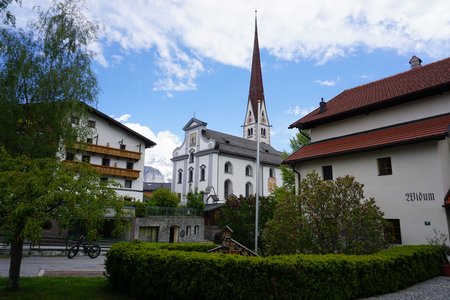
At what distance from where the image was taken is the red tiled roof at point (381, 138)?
48.5 feet

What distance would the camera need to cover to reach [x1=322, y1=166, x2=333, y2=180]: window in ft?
62.7

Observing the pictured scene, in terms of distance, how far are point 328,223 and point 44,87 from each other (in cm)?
1401

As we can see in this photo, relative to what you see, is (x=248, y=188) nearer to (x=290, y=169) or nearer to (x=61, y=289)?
(x=290, y=169)

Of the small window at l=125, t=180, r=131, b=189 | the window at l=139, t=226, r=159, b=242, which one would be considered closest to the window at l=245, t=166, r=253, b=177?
the small window at l=125, t=180, r=131, b=189

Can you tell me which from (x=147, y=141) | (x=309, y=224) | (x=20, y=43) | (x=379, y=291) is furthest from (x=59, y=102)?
(x=147, y=141)

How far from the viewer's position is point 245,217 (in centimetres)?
2409

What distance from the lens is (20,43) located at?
50.1ft

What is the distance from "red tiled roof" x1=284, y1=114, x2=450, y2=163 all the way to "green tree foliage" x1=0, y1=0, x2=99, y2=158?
1319 cm

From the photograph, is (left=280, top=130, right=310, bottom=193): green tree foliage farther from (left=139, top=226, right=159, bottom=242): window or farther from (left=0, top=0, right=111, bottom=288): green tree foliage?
(left=0, top=0, right=111, bottom=288): green tree foliage

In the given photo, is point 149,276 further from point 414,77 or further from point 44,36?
point 414,77

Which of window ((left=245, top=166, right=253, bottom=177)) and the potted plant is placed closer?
the potted plant

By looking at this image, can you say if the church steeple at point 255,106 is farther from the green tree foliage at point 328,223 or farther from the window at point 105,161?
the green tree foliage at point 328,223

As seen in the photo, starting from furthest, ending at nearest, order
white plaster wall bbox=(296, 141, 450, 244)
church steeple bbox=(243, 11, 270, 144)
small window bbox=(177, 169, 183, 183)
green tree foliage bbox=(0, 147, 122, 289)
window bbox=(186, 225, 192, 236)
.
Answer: church steeple bbox=(243, 11, 270, 144) → small window bbox=(177, 169, 183, 183) → window bbox=(186, 225, 192, 236) → white plaster wall bbox=(296, 141, 450, 244) → green tree foliage bbox=(0, 147, 122, 289)

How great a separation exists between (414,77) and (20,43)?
70.8 feet
